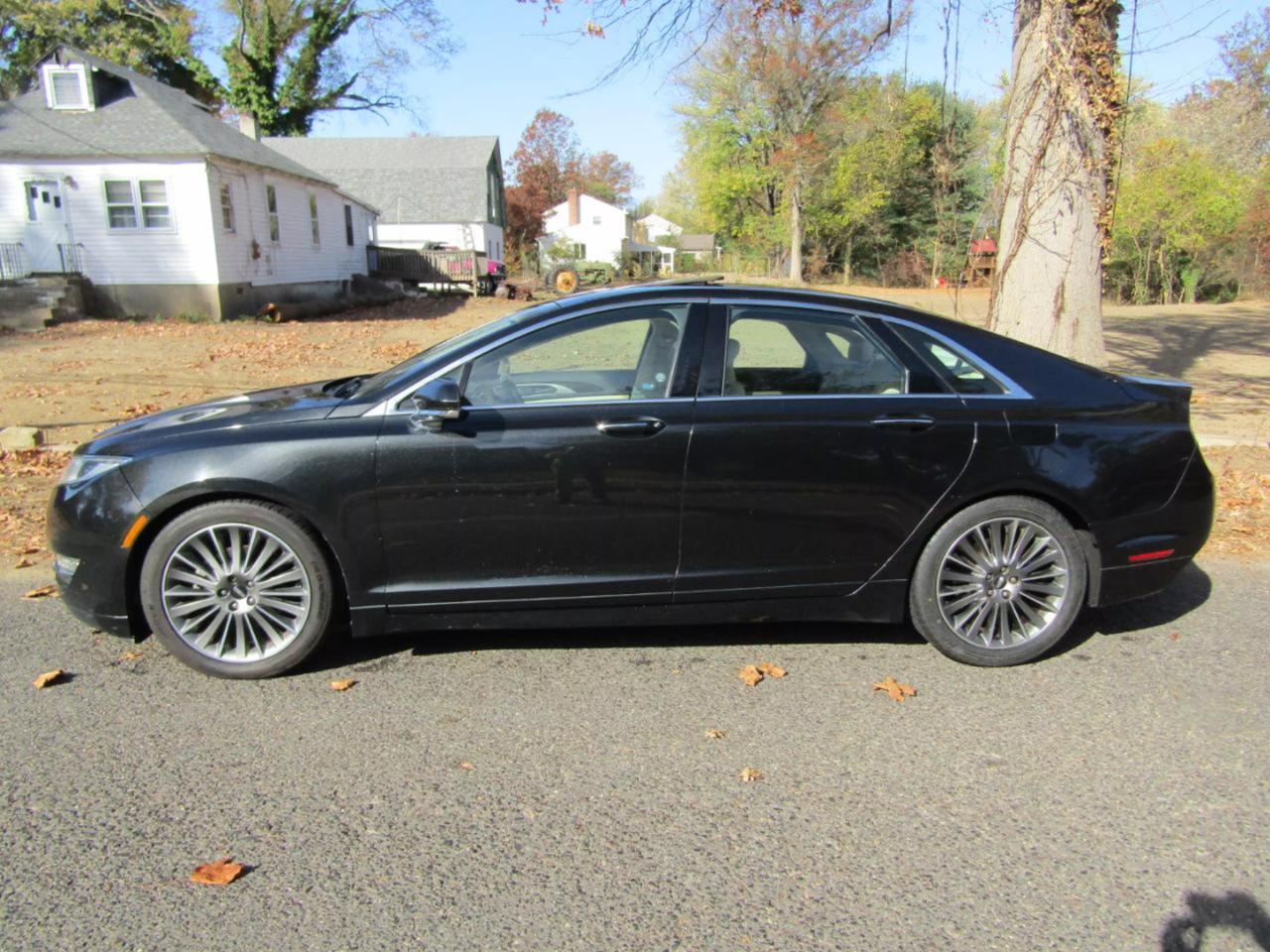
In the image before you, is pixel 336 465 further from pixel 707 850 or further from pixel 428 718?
pixel 707 850

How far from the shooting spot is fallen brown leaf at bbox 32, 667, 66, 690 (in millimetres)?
3892

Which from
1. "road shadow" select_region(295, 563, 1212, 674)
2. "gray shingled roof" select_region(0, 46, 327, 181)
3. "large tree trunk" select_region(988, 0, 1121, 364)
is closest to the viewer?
"road shadow" select_region(295, 563, 1212, 674)

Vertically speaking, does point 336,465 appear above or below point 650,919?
above

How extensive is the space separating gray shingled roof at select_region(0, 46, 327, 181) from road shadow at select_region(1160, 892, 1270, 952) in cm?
2473

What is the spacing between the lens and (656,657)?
4273mm

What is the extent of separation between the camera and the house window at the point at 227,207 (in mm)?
23531

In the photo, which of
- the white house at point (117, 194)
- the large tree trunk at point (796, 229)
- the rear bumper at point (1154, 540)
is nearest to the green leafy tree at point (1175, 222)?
the large tree trunk at point (796, 229)

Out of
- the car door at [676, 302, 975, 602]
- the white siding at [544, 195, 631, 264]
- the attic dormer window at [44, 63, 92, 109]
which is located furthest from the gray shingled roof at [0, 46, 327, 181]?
the white siding at [544, 195, 631, 264]

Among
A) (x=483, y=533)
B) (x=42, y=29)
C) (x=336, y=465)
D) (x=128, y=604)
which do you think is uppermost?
(x=42, y=29)

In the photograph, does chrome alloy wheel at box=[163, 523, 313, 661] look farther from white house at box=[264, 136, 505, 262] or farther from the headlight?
white house at box=[264, 136, 505, 262]

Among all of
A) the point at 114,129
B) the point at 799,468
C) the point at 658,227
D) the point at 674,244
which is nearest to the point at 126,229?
the point at 114,129

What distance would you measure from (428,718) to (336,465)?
44.0 inches

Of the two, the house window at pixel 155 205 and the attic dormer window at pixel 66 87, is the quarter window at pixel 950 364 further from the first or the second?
the attic dormer window at pixel 66 87

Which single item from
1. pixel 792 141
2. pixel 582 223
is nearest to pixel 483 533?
pixel 792 141
